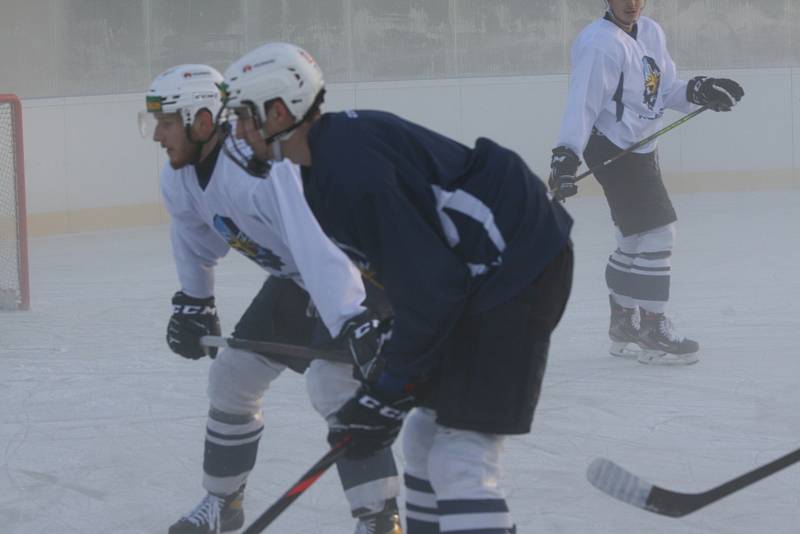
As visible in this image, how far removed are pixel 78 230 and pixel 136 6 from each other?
1.40m

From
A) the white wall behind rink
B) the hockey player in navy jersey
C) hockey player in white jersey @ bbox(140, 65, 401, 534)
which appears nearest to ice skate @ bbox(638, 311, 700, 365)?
hockey player in white jersey @ bbox(140, 65, 401, 534)

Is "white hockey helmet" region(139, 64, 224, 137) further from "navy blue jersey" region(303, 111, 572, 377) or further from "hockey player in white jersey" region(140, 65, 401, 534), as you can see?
"navy blue jersey" region(303, 111, 572, 377)

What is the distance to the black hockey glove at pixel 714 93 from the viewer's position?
13.8ft

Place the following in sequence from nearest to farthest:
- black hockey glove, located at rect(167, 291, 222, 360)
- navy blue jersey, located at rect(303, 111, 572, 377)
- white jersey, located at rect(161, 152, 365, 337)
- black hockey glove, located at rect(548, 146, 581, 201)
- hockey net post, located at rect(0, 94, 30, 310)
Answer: navy blue jersey, located at rect(303, 111, 572, 377) → white jersey, located at rect(161, 152, 365, 337) → black hockey glove, located at rect(167, 291, 222, 360) → black hockey glove, located at rect(548, 146, 581, 201) → hockey net post, located at rect(0, 94, 30, 310)

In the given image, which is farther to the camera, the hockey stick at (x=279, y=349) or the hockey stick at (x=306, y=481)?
the hockey stick at (x=279, y=349)

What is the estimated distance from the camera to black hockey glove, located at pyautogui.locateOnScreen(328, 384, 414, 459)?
73.9 inches

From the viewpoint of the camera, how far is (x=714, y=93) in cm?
421

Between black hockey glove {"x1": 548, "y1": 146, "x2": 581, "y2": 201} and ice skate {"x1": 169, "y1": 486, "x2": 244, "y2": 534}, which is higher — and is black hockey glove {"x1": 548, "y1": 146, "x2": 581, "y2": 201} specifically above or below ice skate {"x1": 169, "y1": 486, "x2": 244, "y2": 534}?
above

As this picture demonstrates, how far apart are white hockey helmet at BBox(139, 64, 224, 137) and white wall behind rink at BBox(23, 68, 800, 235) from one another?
5.02m

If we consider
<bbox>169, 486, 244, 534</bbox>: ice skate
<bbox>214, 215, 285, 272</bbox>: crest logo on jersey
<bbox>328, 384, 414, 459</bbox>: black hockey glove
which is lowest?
<bbox>169, 486, 244, 534</bbox>: ice skate

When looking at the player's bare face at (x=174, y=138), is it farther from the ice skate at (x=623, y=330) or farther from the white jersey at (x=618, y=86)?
the ice skate at (x=623, y=330)

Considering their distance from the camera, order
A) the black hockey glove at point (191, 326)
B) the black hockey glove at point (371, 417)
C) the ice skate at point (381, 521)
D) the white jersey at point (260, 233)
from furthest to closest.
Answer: the black hockey glove at point (191, 326)
the ice skate at point (381, 521)
the white jersey at point (260, 233)
the black hockey glove at point (371, 417)

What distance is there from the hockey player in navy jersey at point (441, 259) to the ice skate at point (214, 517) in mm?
699

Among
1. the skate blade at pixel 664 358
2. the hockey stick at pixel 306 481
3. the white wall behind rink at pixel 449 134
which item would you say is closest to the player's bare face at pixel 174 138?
the hockey stick at pixel 306 481
